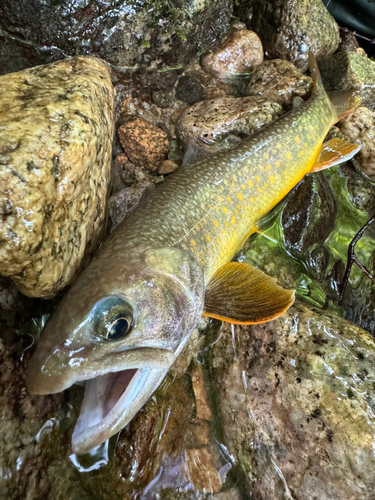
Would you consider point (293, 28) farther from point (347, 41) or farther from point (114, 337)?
point (114, 337)

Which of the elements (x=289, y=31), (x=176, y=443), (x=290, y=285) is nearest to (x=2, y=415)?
(x=176, y=443)

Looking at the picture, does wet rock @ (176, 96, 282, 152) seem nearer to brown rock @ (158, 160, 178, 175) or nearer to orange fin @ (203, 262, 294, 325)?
brown rock @ (158, 160, 178, 175)

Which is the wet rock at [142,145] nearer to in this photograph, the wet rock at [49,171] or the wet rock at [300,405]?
the wet rock at [49,171]

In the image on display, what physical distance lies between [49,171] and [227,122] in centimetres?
238

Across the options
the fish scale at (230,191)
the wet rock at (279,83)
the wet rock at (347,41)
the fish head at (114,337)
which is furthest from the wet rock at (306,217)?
the wet rock at (347,41)

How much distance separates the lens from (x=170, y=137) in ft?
12.8

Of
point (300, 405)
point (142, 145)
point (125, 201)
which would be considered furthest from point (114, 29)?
point (300, 405)

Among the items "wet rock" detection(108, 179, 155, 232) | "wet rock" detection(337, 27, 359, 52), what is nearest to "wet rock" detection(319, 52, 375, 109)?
"wet rock" detection(337, 27, 359, 52)

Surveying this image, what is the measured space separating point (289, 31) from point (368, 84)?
126cm

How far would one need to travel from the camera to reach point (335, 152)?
11.9 ft

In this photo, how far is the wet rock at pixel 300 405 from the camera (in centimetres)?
217

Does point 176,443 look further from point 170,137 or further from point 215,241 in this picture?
point 170,137

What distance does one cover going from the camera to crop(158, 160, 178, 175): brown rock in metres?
3.64

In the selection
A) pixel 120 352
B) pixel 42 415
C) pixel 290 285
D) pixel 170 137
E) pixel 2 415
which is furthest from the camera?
pixel 170 137
